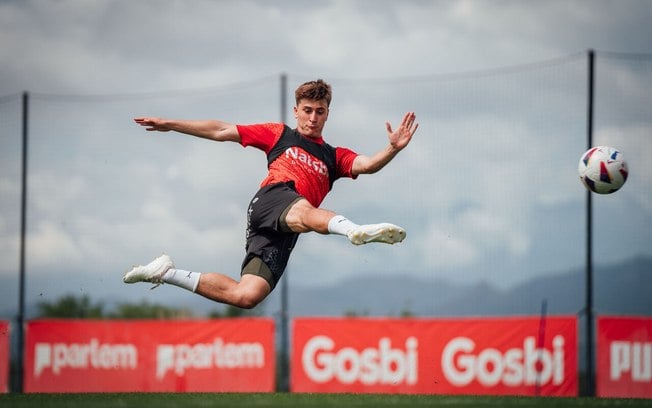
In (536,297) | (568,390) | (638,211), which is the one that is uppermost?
(638,211)

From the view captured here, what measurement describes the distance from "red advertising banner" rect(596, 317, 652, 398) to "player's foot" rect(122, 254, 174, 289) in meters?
8.14

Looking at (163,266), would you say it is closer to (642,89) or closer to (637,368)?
(637,368)

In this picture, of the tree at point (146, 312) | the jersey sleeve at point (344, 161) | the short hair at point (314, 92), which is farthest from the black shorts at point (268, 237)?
the tree at point (146, 312)

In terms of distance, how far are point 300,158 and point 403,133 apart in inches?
42.3

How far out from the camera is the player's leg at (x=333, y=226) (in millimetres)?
9180

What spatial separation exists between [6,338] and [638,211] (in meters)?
10.7

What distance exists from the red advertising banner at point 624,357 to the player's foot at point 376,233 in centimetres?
783

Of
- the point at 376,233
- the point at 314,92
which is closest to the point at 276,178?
the point at 314,92

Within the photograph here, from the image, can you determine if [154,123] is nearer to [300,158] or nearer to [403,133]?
[300,158]

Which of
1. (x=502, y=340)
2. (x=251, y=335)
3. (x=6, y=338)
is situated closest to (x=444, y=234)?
(x=502, y=340)

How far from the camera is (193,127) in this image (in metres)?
10.4

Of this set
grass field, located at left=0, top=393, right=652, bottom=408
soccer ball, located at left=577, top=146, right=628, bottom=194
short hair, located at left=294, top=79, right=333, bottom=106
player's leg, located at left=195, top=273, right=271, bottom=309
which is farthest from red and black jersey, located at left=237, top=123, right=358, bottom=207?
soccer ball, located at left=577, top=146, right=628, bottom=194

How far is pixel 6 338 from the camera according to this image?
18000mm

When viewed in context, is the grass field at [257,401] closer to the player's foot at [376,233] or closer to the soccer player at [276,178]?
the soccer player at [276,178]
